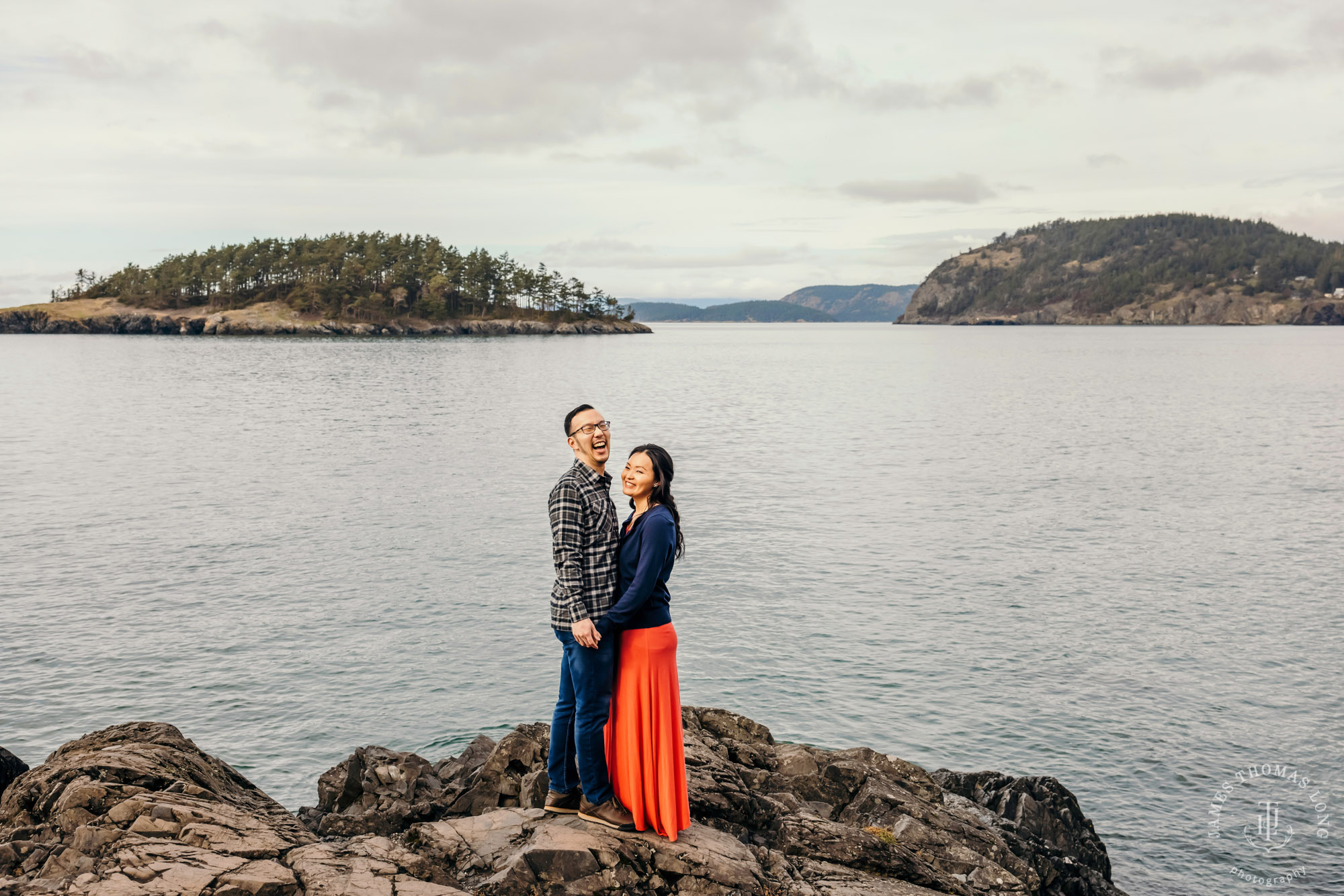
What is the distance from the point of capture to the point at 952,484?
1512 inches

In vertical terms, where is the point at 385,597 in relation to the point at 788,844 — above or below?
below

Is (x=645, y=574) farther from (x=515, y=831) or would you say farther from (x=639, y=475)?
(x=515, y=831)

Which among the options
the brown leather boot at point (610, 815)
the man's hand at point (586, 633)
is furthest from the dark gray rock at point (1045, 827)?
the man's hand at point (586, 633)

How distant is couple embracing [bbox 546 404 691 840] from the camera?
7305 mm

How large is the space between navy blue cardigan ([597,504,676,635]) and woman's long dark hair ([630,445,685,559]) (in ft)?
0.20

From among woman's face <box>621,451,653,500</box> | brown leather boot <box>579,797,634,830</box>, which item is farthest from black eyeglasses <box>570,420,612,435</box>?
brown leather boot <box>579,797,634,830</box>

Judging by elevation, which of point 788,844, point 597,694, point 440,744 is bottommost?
point 440,744

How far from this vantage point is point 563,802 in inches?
316

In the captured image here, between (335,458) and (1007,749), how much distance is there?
37.0 m

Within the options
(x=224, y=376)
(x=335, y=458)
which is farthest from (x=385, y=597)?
(x=224, y=376)

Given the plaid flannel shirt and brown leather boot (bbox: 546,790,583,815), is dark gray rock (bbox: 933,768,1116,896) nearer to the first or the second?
brown leather boot (bbox: 546,790,583,815)

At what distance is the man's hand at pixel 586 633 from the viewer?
7.27 metres

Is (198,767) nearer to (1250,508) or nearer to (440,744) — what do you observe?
(440,744)

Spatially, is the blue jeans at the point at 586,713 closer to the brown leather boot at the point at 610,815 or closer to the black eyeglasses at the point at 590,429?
the brown leather boot at the point at 610,815
